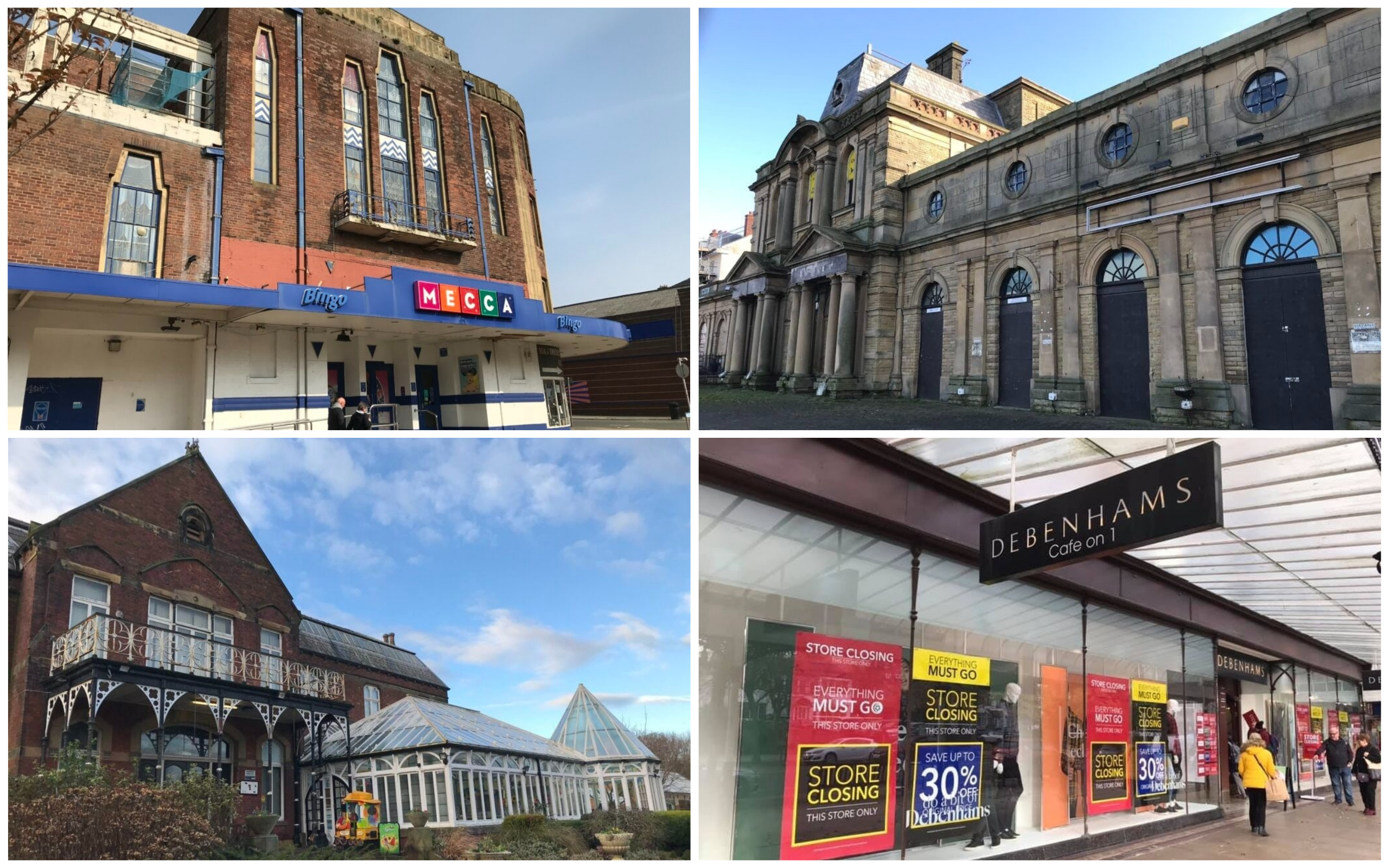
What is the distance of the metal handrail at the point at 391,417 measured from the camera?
19406 mm

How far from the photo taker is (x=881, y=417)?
22.2 metres

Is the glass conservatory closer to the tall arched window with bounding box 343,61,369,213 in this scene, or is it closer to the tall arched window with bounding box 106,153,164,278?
the tall arched window with bounding box 106,153,164,278

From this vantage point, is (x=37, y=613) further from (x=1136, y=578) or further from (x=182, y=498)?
(x=1136, y=578)

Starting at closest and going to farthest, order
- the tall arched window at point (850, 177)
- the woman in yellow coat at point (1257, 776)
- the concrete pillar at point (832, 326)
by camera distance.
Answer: the woman in yellow coat at point (1257, 776) → the concrete pillar at point (832, 326) → the tall arched window at point (850, 177)

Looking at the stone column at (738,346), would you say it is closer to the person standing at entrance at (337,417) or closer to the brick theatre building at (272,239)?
the brick theatre building at (272,239)

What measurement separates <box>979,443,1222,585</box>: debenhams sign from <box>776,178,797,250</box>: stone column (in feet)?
97.6

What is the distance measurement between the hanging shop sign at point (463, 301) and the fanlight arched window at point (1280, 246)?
16.9 metres

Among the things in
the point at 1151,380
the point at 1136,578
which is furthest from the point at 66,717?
the point at 1151,380

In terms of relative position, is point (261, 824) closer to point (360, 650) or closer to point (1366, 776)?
point (360, 650)

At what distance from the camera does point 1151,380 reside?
18828 mm

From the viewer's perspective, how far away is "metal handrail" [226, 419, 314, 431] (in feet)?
53.8

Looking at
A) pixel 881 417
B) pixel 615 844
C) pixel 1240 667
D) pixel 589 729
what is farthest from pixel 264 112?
pixel 1240 667

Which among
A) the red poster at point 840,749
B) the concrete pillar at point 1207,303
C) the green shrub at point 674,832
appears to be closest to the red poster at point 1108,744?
the red poster at point 840,749

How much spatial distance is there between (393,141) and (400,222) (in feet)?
8.14
